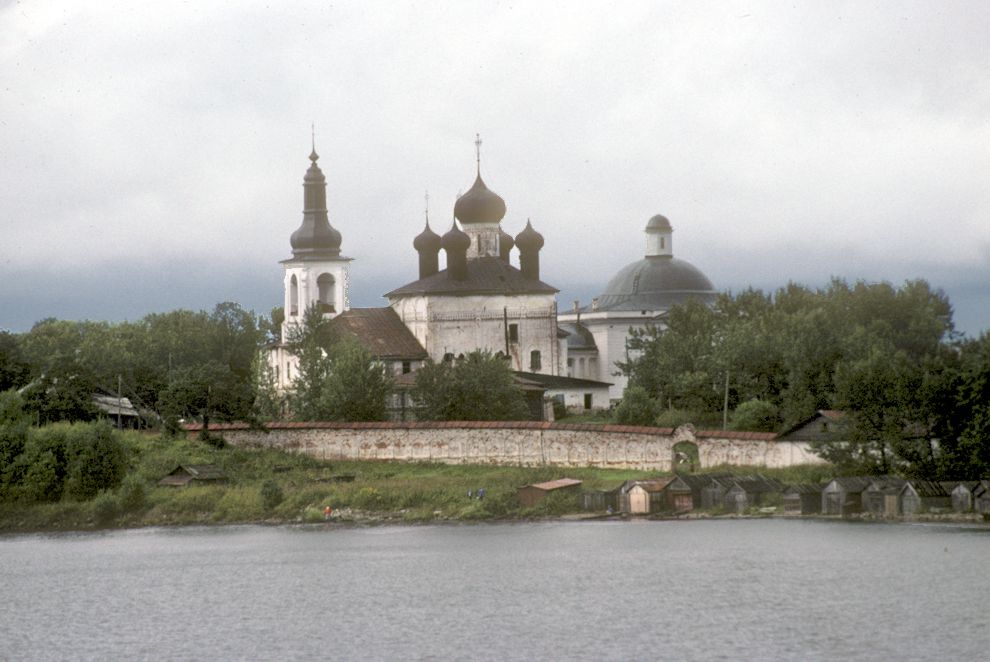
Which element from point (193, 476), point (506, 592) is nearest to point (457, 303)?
point (193, 476)

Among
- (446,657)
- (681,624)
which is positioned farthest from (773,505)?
(446,657)

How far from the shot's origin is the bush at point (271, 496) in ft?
170

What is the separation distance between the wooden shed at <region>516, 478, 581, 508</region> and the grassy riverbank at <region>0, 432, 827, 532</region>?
0.57ft

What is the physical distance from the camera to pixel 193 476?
175 ft

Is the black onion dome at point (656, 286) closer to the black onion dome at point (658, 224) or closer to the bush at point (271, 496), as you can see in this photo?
the black onion dome at point (658, 224)

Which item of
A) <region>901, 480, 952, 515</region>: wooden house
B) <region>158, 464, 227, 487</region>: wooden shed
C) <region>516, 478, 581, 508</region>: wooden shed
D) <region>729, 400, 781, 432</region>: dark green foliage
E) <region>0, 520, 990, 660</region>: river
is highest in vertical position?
<region>729, 400, 781, 432</region>: dark green foliage

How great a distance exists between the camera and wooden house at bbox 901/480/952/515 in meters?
47.9

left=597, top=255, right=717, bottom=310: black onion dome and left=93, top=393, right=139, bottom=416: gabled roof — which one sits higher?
left=597, top=255, right=717, bottom=310: black onion dome

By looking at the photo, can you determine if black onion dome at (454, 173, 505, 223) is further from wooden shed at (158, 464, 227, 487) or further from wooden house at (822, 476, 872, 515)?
wooden house at (822, 476, 872, 515)

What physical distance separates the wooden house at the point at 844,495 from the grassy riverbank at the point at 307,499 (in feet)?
4.08

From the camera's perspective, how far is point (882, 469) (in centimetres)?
4934

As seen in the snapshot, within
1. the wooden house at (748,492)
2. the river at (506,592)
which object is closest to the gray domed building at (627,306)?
the wooden house at (748,492)

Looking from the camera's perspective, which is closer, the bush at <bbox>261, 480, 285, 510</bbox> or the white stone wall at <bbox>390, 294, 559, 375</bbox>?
the bush at <bbox>261, 480, 285, 510</bbox>

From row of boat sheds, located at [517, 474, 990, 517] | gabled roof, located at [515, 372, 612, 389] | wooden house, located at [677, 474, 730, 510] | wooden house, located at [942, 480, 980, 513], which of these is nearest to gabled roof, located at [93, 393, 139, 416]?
gabled roof, located at [515, 372, 612, 389]
